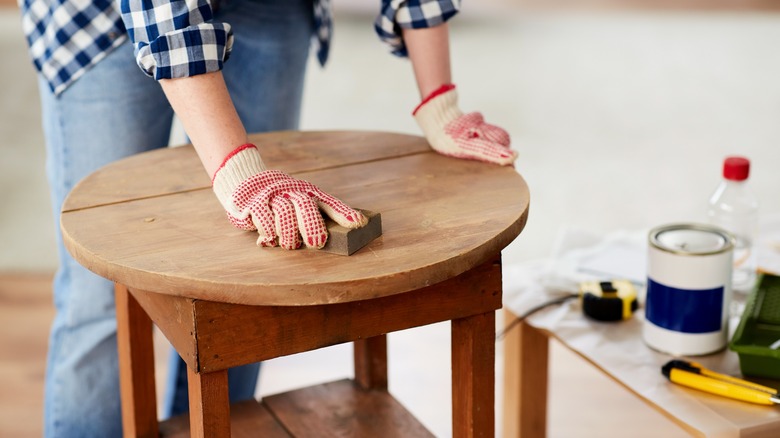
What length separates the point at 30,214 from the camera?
2.88 meters

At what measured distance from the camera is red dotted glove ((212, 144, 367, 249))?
883mm

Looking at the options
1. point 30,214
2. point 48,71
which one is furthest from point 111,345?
point 30,214

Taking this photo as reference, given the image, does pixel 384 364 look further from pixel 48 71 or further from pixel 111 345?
pixel 48 71

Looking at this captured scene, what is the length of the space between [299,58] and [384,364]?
1.52 feet

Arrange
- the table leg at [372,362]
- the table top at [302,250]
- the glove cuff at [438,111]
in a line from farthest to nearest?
1. the table leg at [372,362]
2. the glove cuff at [438,111]
3. the table top at [302,250]

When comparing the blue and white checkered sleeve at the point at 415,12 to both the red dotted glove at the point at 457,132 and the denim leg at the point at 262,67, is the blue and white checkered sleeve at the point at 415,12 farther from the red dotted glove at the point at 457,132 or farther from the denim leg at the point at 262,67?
the denim leg at the point at 262,67

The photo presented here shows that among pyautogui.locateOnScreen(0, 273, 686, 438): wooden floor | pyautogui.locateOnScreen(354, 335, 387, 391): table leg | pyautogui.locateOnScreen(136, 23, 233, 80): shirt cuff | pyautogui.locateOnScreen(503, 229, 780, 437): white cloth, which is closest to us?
pyautogui.locateOnScreen(136, 23, 233, 80): shirt cuff

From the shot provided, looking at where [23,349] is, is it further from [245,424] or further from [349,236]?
[349,236]

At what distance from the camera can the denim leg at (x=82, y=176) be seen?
1277mm

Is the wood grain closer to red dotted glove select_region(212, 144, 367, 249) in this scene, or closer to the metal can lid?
red dotted glove select_region(212, 144, 367, 249)

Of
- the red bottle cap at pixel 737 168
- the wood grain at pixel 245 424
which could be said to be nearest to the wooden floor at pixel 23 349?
the wood grain at pixel 245 424

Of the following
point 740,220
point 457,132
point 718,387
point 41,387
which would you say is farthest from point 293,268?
point 41,387

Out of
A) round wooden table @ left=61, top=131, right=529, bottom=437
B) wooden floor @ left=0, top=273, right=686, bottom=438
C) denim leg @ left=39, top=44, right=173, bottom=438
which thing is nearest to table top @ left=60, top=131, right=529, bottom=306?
round wooden table @ left=61, top=131, right=529, bottom=437

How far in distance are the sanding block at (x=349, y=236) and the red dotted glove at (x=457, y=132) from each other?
0.26 metres
